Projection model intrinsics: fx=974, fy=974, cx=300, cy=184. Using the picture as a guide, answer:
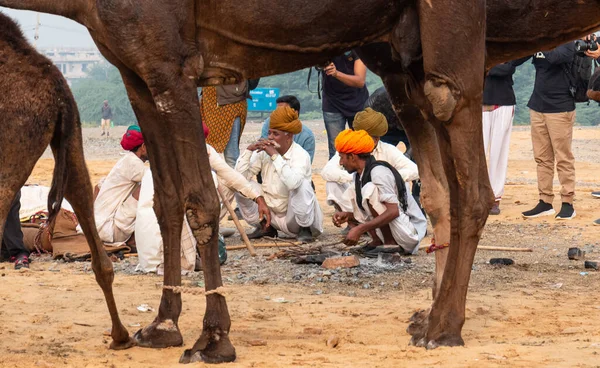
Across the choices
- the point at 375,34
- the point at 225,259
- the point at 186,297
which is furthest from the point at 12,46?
the point at 225,259

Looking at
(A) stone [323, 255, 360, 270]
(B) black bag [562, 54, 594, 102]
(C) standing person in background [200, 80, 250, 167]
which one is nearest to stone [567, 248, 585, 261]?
(A) stone [323, 255, 360, 270]

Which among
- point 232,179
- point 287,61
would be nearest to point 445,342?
point 287,61

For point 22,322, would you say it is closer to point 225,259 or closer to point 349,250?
point 225,259

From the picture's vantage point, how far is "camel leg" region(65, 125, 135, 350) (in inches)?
226

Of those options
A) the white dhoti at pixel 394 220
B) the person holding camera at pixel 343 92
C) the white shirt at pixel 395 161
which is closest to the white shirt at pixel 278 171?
the white shirt at pixel 395 161

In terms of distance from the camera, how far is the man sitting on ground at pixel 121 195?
9977 millimetres

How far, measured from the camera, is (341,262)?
9195 mm

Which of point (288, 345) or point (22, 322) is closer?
point (288, 345)

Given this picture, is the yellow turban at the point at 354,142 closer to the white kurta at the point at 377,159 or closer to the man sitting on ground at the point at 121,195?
the white kurta at the point at 377,159

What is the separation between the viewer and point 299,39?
586cm

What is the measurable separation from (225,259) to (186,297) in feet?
6.70

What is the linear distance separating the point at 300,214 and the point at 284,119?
1128 millimetres

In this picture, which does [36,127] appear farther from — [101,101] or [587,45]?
[101,101]

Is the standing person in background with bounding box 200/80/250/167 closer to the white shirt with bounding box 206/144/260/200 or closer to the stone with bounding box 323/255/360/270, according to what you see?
the white shirt with bounding box 206/144/260/200
